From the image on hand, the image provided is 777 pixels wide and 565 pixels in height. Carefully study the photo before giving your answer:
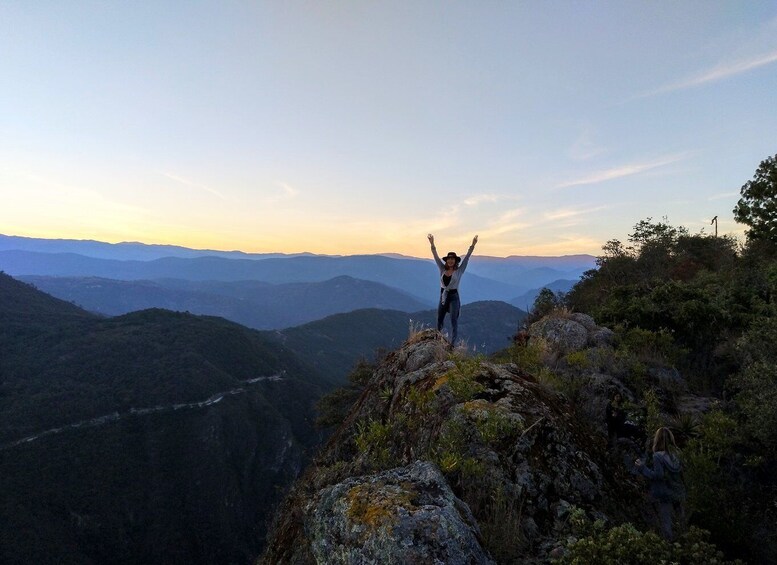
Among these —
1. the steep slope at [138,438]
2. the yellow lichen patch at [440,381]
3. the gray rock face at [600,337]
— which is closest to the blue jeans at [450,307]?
the yellow lichen patch at [440,381]

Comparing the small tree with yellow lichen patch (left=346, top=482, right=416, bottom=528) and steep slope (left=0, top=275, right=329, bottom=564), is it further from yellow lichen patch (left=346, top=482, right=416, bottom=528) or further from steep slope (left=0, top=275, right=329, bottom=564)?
Result: steep slope (left=0, top=275, right=329, bottom=564)

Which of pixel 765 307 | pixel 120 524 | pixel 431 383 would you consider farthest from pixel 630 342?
pixel 120 524

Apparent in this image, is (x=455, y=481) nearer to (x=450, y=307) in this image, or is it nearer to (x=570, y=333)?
(x=450, y=307)

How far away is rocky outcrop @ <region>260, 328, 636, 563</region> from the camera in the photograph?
129 inches

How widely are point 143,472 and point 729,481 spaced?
111144 mm

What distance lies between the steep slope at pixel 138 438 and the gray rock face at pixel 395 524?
303 ft

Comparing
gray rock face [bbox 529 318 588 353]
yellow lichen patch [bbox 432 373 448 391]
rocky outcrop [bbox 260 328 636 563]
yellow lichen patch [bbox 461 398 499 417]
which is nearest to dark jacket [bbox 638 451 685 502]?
rocky outcrop [bbox 260 328 636 563]

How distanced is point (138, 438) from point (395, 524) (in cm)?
11810

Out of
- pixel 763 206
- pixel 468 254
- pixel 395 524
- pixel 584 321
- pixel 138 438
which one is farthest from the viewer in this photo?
pixel 138 438

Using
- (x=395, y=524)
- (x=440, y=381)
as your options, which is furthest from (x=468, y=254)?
(x=395, y=524)

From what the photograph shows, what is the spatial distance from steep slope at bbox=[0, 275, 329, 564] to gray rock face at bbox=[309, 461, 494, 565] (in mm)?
92464

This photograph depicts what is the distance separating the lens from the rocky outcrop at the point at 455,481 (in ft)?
10.8

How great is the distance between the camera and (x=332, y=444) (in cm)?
794

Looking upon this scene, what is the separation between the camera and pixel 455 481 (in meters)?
4.49
